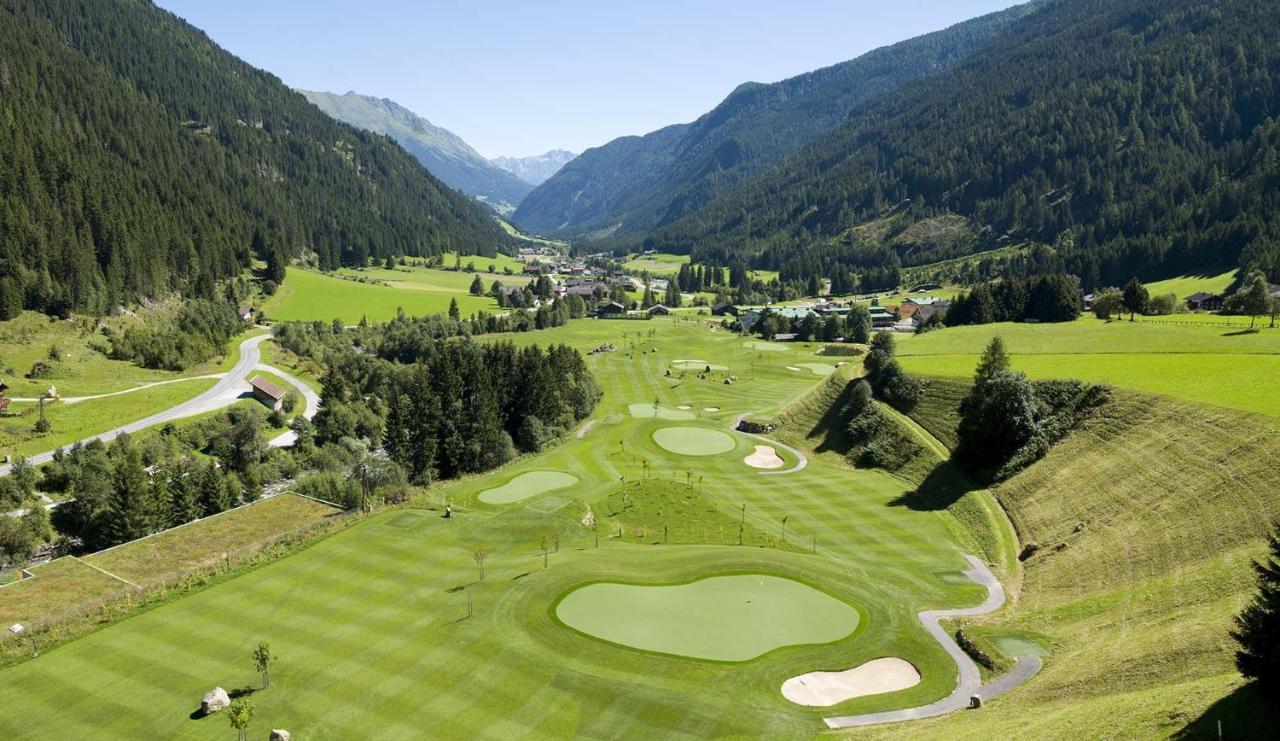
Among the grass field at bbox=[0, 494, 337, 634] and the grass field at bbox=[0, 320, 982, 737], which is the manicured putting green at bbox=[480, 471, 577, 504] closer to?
the grass field at bbox=[0, 320, 982, 737]

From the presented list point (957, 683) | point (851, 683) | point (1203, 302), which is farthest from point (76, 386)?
point (1203, 302)

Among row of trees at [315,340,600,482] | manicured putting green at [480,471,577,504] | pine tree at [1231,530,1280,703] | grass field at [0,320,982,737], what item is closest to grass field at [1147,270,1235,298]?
grass field at [0,320,982,737]

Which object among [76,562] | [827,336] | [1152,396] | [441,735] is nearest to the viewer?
[441,735]

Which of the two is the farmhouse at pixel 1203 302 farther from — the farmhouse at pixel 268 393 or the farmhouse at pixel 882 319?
the farmhouse at pixel 268 393

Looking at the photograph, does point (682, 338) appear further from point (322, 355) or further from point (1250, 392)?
point (1250, 392)

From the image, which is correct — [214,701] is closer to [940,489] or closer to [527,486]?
[527,486]

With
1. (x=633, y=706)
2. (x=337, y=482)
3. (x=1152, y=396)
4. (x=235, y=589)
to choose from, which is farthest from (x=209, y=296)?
(x=1152, y=396)

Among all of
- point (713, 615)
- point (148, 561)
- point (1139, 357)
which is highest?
point (1139, 357)
